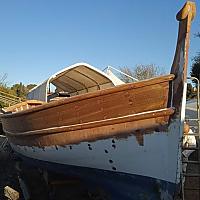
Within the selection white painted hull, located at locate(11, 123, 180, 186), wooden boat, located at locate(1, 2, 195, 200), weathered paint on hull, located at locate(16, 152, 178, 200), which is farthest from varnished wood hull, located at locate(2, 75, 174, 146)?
weathered paint on hull, located at locate(16, 152, 178, 200)

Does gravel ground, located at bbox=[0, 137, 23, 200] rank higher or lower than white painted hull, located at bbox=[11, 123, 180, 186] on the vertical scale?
lower

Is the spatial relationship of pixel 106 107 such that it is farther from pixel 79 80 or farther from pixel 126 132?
pixel 79 80

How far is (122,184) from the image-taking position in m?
5.27

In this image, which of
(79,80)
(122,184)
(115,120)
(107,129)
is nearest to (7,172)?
(79,80)

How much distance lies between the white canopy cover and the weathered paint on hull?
225 cm

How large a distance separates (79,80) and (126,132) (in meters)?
4.05

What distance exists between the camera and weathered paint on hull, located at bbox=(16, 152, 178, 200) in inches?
190

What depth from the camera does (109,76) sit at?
27.9ft

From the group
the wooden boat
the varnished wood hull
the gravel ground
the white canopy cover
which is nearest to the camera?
the wooden boat

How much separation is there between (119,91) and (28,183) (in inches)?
160

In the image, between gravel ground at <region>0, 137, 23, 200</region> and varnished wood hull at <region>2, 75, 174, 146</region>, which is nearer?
varnished wood hull at <region>2, 75, 174, 146</region>

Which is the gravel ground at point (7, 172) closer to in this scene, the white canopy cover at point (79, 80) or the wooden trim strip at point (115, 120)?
the white canopy cover at point (79, 80)

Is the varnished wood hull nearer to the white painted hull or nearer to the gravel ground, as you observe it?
the white painted hull

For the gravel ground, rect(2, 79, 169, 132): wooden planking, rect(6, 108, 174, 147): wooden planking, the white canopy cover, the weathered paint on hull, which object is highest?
the white canopy cover
